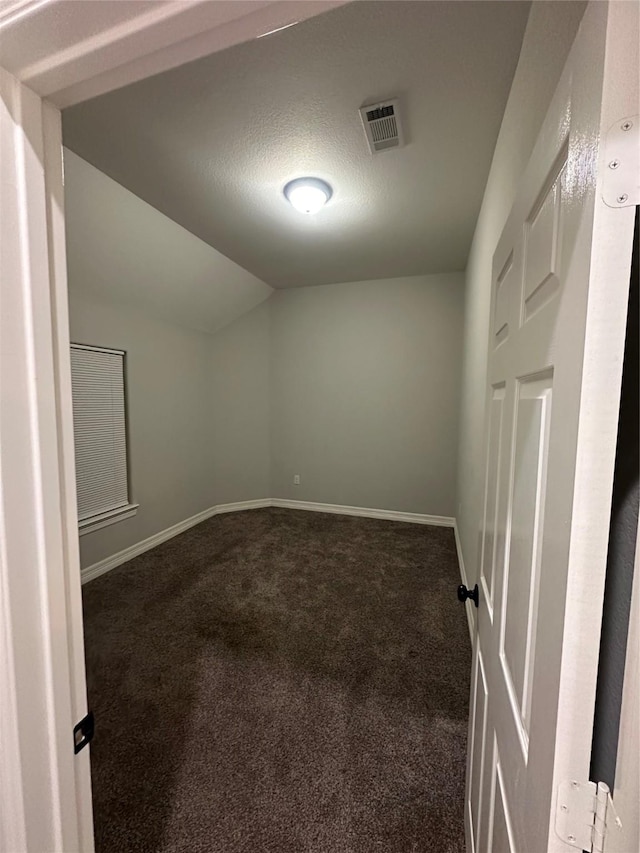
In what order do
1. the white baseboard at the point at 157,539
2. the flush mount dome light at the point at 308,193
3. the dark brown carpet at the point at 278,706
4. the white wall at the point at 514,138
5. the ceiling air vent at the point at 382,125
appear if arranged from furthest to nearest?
the white baseboard at the point at 157,539
the flush mount dome light at the point at 308,193
the ceiling air vent at the point at 382,125
the dark brown carpet at the point at 278,706
the white wall at the point at 514,138

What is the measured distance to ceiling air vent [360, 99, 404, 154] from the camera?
1576 millimetres

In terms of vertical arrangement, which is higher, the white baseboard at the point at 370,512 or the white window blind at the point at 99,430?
the white window blind at the point at 99,430

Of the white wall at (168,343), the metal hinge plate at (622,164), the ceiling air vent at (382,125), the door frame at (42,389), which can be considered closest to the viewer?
the metal hinge plate at (622,164)

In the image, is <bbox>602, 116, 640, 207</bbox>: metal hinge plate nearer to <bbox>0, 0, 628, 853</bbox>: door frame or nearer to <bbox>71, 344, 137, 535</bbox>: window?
<bbox>0, 0, 628, 853</bbox>: door frame

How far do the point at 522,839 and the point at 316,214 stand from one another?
2967 mm

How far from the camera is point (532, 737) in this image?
0.52 meters

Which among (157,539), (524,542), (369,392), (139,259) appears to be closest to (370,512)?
(369,392)

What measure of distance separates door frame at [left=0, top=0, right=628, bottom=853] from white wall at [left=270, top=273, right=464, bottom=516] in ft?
12.1

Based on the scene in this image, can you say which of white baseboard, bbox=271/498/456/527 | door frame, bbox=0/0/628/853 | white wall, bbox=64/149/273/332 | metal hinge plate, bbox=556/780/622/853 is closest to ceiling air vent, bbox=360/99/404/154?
door frame, bbox=0/0/628/853

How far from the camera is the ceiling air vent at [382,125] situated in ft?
5.17

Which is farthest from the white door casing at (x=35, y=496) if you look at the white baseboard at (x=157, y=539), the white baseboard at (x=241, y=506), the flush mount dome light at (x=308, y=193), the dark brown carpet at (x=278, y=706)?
the white baseboard at (x=241, y=506)

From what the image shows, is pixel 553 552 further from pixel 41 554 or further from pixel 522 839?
pixel 41 554

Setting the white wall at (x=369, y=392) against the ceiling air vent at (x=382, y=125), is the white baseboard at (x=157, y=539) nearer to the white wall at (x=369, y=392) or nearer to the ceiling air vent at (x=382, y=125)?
the white wall at (x=369, y=392)

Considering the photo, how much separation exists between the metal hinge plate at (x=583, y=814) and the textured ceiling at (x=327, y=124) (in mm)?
1935
